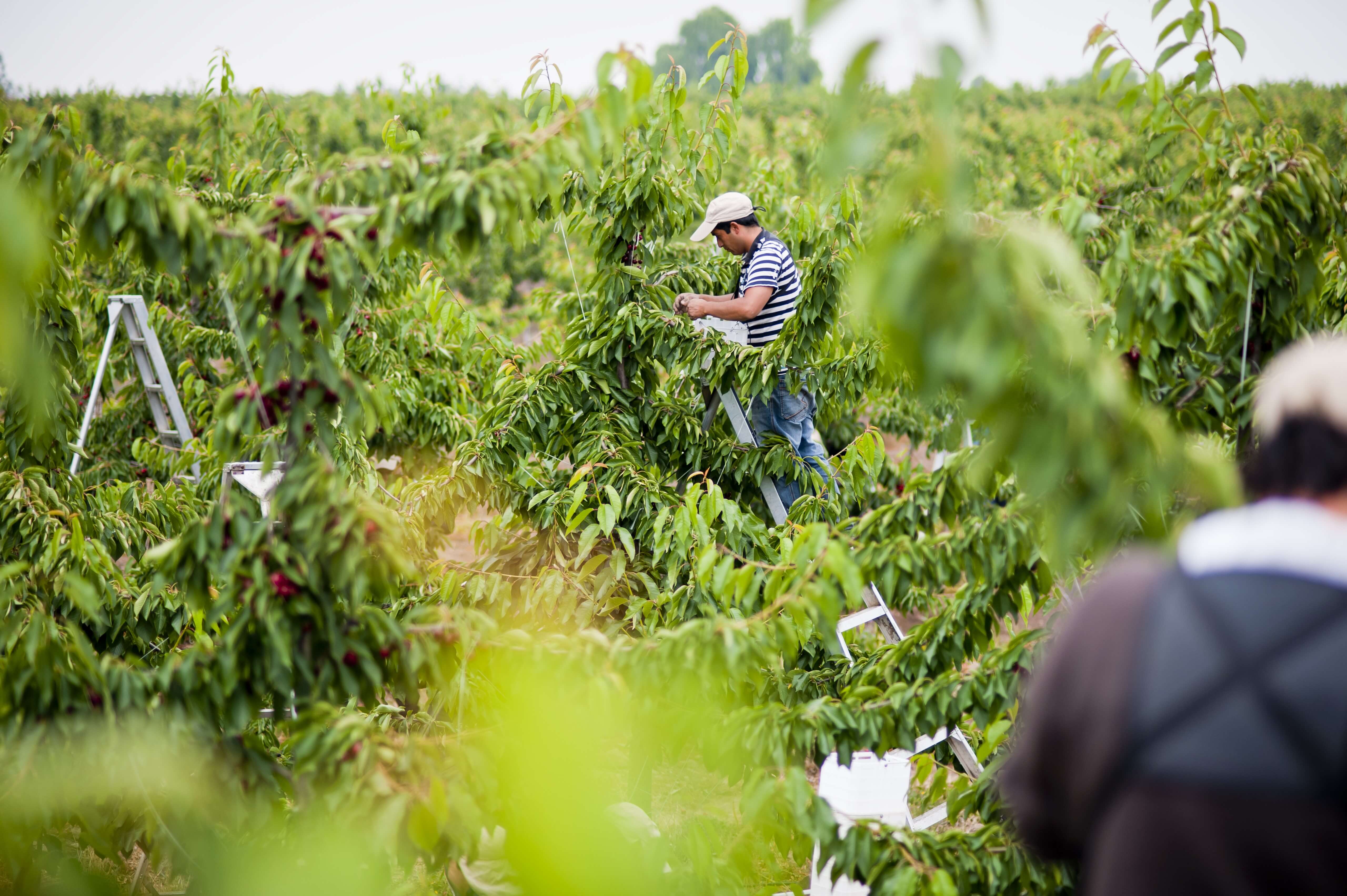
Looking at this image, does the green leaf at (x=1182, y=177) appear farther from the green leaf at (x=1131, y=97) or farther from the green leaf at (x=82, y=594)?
the green leaf at (x=82, y=594)

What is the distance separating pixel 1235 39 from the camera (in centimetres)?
188

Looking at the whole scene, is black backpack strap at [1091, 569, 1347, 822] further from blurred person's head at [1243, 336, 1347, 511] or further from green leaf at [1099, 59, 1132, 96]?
green leaf at [1099, 59, 1132, 96]

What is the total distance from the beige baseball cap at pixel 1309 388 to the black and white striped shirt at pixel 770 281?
103 inches

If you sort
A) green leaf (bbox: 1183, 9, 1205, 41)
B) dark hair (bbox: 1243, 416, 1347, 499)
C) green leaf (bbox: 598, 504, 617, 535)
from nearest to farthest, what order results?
dark hair (bbox: 1243, 416, 1347, 499)
green leaf (bbox: 1183, 9, 1205, 41)
green leaf (bbox: 598, 504, 617, 535)

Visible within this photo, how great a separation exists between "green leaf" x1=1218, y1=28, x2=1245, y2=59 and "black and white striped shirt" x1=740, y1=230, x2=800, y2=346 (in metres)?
2.05

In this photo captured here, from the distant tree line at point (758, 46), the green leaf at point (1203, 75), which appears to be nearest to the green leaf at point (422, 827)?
the green leaf at point (1203, 75)

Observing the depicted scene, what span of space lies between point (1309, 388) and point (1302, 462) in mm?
103

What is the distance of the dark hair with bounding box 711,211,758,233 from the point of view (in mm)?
3975

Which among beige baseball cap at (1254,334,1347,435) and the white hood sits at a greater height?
beige baseball cap at (1254,334,1347,435)

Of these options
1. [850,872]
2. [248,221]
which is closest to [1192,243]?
[850,872]

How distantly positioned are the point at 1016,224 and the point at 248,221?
138 cm

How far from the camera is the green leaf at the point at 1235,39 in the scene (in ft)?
6.14

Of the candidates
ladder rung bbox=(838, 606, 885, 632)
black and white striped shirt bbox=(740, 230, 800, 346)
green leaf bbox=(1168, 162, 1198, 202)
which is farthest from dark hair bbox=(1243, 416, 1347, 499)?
black and white striped shirt bbox=(740, 230, 800, 346)

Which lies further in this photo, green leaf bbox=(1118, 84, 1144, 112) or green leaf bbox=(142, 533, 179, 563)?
green leaf bbox=(1118, 84, 1144, 112)
